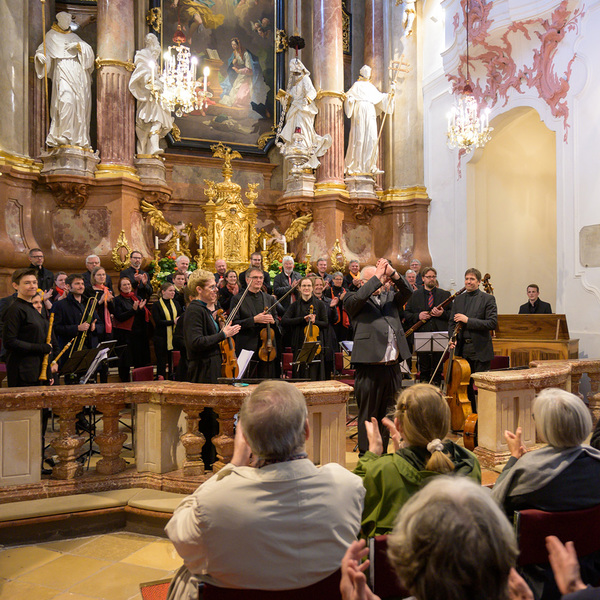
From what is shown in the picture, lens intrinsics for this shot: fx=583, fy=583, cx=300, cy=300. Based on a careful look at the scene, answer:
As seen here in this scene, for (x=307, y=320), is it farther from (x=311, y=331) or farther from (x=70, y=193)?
(x=70, y=193)

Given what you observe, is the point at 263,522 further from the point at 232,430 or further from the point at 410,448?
the point at 232,430

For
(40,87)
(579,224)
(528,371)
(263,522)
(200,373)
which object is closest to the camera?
(263,522)

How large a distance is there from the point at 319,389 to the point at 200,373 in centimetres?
114

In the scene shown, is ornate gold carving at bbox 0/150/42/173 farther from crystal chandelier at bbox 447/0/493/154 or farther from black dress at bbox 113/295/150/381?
crystal chandelier at bbox 447/0/493/154

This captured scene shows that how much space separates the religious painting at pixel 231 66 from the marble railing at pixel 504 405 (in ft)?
27.3

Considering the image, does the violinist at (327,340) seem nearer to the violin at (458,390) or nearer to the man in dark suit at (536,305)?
the violin at (458,390)

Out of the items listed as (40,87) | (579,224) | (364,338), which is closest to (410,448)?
(364,338)

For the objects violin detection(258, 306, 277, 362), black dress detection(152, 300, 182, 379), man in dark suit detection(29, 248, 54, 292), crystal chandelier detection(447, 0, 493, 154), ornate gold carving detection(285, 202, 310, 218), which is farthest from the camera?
ornate gold carving detection(285, 202, 310, 218)

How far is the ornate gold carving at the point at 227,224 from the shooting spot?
1027cm

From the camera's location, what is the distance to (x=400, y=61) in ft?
37.1

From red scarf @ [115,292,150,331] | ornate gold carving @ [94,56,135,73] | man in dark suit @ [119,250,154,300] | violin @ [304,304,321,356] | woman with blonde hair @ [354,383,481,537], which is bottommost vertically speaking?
woman with blonde hair @ [354,383,481,537]

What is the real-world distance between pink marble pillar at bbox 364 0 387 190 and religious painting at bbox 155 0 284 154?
1.81 m

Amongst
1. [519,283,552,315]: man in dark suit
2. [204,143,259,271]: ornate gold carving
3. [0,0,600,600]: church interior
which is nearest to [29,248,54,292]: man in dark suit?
[0,0,600,600]: church interior

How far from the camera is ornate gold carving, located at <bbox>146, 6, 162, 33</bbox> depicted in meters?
10.6
